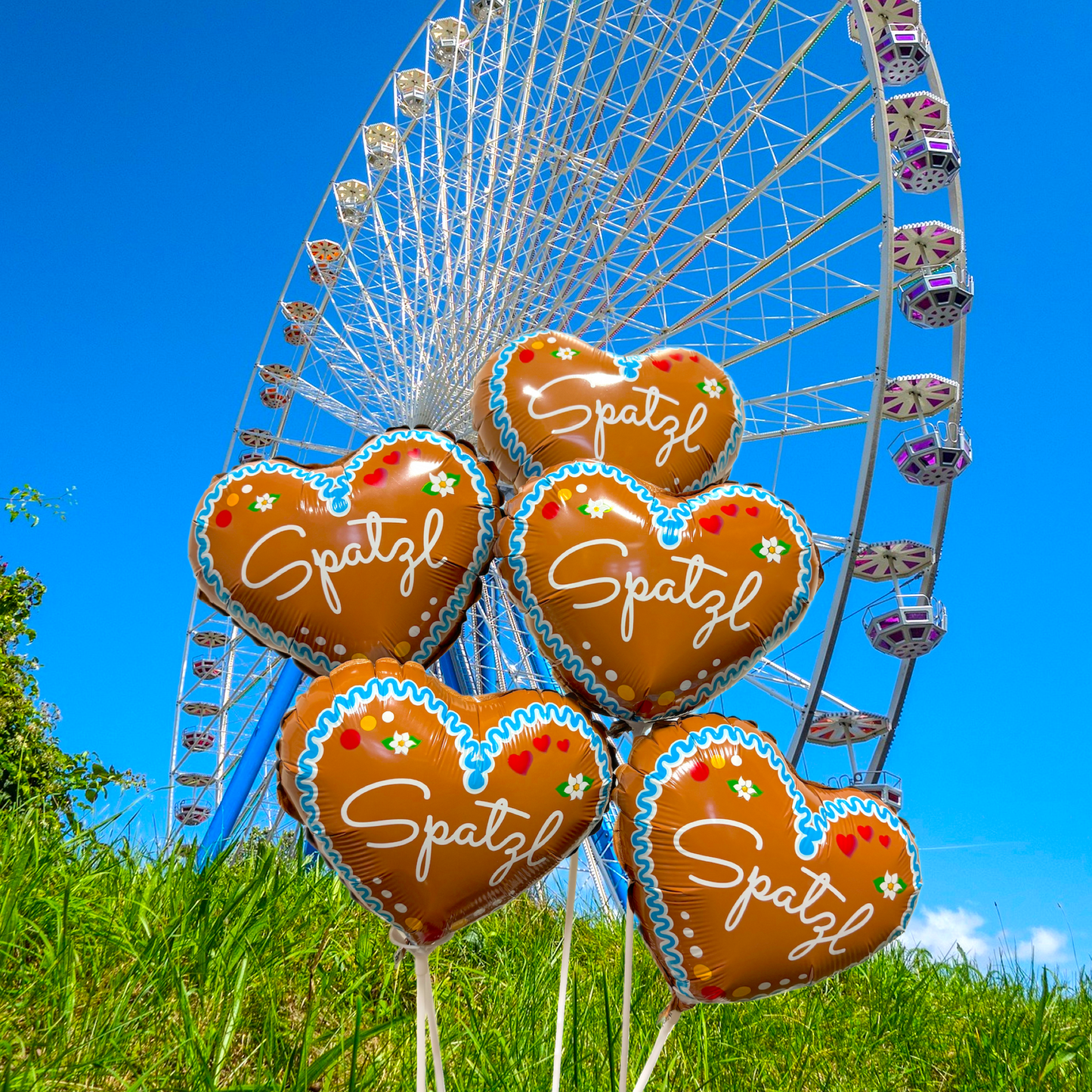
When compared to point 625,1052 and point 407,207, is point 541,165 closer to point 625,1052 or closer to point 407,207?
point 407,207

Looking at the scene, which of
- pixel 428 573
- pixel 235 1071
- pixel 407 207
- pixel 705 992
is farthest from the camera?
pixel 407 207

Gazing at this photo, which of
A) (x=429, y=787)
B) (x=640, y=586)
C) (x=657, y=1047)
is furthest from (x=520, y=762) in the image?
(x=657, y=1047)

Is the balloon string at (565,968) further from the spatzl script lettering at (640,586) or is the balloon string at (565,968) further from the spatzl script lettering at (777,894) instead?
the spatzl script lettering at (640,586)

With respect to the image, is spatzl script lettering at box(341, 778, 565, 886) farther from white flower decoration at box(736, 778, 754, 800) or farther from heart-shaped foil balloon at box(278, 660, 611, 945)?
white flower decoration at box(736, 778, 754, 800)

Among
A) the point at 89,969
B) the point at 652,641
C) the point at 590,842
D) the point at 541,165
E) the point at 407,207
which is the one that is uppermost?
the point at 407,207

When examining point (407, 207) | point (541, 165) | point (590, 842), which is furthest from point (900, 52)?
point (590, 842)

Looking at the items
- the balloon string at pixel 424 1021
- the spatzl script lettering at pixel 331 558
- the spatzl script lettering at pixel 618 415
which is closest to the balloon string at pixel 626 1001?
the balloon string at pixel 424 1021

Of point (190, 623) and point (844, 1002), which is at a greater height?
point (190, 623)
